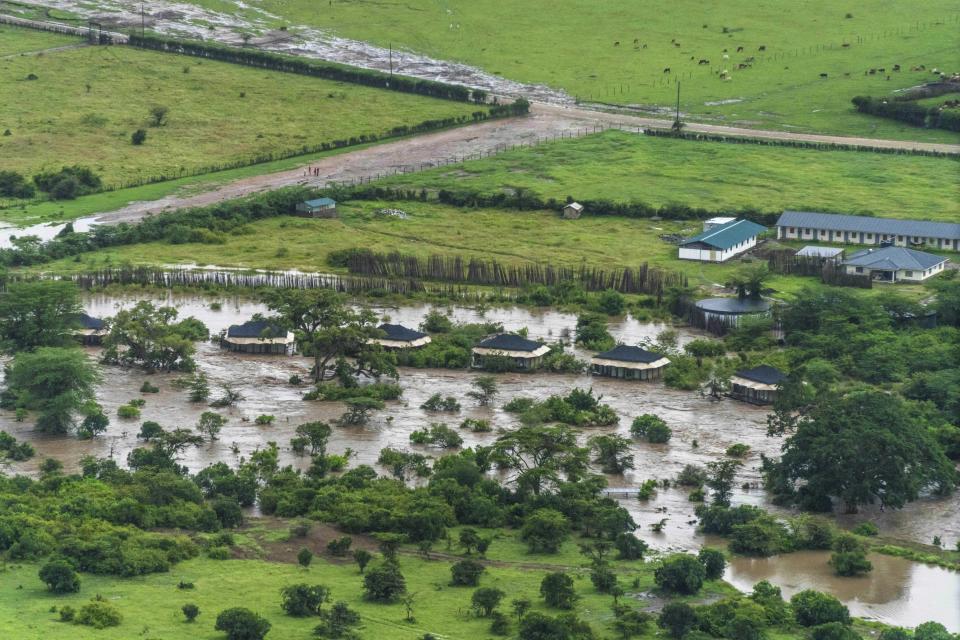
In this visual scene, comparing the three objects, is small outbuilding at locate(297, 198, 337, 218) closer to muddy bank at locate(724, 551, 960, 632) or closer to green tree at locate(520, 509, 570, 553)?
green tree at locate(520, 509, 570, 553)

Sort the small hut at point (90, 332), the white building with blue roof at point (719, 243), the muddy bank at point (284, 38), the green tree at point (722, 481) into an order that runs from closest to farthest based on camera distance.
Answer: the green tree at point (722, 481) → the small hut at point (90, 332) → the white building with blue roof at point (719, 243) → the muddy bank at point (284, 38)

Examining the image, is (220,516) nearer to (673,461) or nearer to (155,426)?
(155,426)

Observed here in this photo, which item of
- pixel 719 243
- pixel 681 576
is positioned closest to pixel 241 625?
pixel 681 576

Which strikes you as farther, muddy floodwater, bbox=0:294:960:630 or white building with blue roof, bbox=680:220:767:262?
white building with blue roof, bbox=680:220:767:262

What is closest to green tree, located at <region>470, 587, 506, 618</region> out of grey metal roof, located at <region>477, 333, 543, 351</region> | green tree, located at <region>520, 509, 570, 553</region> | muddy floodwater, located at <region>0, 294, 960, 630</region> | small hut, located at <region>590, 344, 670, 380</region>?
green tree, located at <region>520, 509, 570, 553</region>

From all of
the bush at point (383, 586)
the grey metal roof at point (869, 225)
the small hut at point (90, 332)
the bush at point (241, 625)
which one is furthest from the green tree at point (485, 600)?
the grey metal roof at point (869, 225)

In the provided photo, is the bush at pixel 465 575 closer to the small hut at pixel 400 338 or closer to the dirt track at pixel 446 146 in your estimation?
the small hut at pixel 400 338
